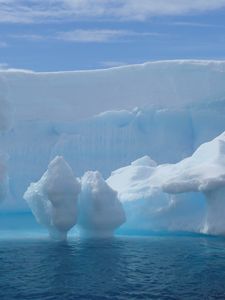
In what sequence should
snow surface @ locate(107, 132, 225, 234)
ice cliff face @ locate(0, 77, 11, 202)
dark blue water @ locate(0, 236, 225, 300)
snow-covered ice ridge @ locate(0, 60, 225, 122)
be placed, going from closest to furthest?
dark blue water @ locate(0, 236, 225, 300) < snow surface @ locate(107, 132, 225, 234) < ice cliff face @ locate(0, 77, 11, 202) < snow-covered ice ridge @ locate(0, 60, 225, 122)

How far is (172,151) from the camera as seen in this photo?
24297 millimetres

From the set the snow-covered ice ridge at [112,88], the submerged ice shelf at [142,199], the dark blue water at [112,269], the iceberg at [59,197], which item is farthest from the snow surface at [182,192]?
the snow-covered ice ridge at [112,88]

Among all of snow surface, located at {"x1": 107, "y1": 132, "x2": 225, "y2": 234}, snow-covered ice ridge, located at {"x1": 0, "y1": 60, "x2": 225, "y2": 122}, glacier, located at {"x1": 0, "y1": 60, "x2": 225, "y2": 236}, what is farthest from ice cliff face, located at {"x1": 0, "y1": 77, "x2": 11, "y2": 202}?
snow-covered ice ridge, located at {"x1": 0, "y1": 60, "x2": 225, "y2": 122}

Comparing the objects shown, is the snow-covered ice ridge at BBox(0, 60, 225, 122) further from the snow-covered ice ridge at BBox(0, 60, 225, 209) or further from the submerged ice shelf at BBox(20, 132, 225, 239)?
the submerged ice shelf at BBox(20, 132, 225, 239)

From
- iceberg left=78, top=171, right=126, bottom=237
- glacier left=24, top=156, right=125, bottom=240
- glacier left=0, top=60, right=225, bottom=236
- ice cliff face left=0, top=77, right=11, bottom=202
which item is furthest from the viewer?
glacier left=0, top=60, right=225, bottom=236

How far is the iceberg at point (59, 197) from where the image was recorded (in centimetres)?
1648

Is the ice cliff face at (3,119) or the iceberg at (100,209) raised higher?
the ice cliff face at (3,119)

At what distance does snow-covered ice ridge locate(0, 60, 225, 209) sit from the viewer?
24.2 m

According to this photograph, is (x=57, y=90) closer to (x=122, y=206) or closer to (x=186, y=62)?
(x=186, y=62)

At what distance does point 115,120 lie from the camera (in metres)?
24.4

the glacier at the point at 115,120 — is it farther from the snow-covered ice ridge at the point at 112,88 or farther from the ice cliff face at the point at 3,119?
the ice cliff face at the point at 3,119

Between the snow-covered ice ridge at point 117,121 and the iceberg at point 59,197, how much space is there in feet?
22.2

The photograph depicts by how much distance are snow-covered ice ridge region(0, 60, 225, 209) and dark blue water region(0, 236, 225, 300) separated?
8.31 meters

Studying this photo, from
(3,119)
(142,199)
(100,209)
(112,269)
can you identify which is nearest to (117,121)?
(142,199)
